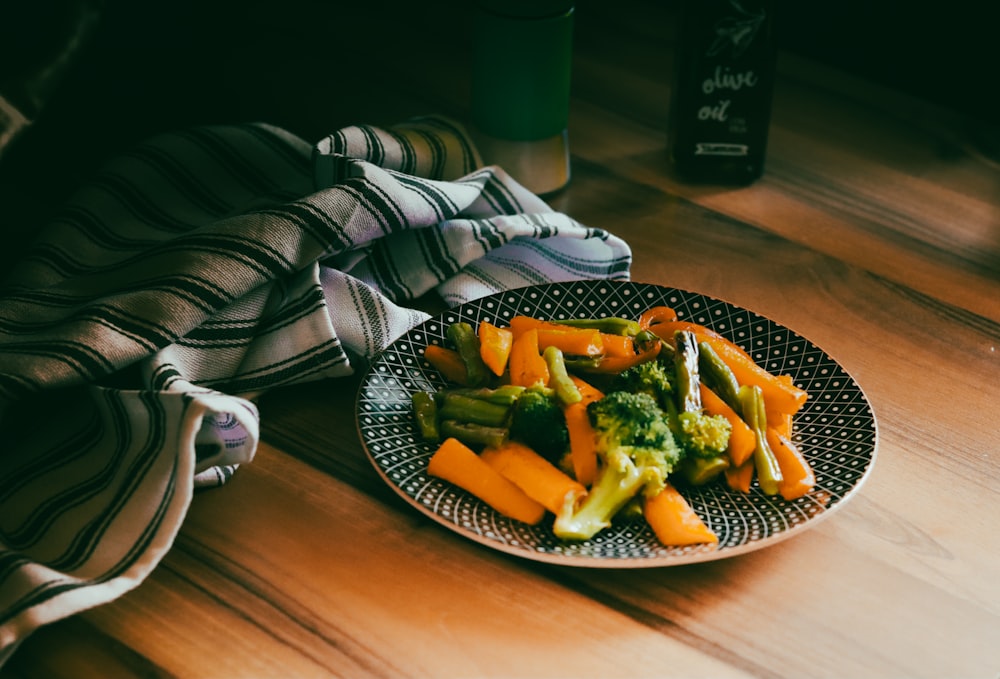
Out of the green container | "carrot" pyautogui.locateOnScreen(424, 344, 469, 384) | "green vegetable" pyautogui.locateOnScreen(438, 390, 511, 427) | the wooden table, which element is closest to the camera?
the wooden table

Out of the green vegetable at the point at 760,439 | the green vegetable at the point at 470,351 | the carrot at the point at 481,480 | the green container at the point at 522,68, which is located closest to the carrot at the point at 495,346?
the green vegetable at the point at 470,351

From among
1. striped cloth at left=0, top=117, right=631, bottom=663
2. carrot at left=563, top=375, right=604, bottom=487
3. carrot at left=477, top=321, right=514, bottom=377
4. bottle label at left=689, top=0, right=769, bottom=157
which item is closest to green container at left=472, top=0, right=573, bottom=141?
striped cloth at left=0, top=117, right=631, bottom=663

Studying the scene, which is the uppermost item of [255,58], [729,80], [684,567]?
[729,80]

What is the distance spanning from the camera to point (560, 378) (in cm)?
95

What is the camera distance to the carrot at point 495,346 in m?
0.99

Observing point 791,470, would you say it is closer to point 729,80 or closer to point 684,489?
point 684,489

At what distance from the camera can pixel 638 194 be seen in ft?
4.67

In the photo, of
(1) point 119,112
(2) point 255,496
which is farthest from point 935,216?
(1) point 119,112

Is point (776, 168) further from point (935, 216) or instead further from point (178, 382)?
point (178, 382)

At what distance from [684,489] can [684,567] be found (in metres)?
0.07

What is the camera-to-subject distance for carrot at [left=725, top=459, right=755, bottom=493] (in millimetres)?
900

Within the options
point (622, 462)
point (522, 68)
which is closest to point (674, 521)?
point (622, 462)

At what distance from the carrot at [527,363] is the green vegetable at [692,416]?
0.12 metres

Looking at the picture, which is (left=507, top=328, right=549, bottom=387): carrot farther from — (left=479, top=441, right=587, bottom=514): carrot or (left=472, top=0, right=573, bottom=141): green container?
(left=472, top=0, right=573, bottom=141): green container
